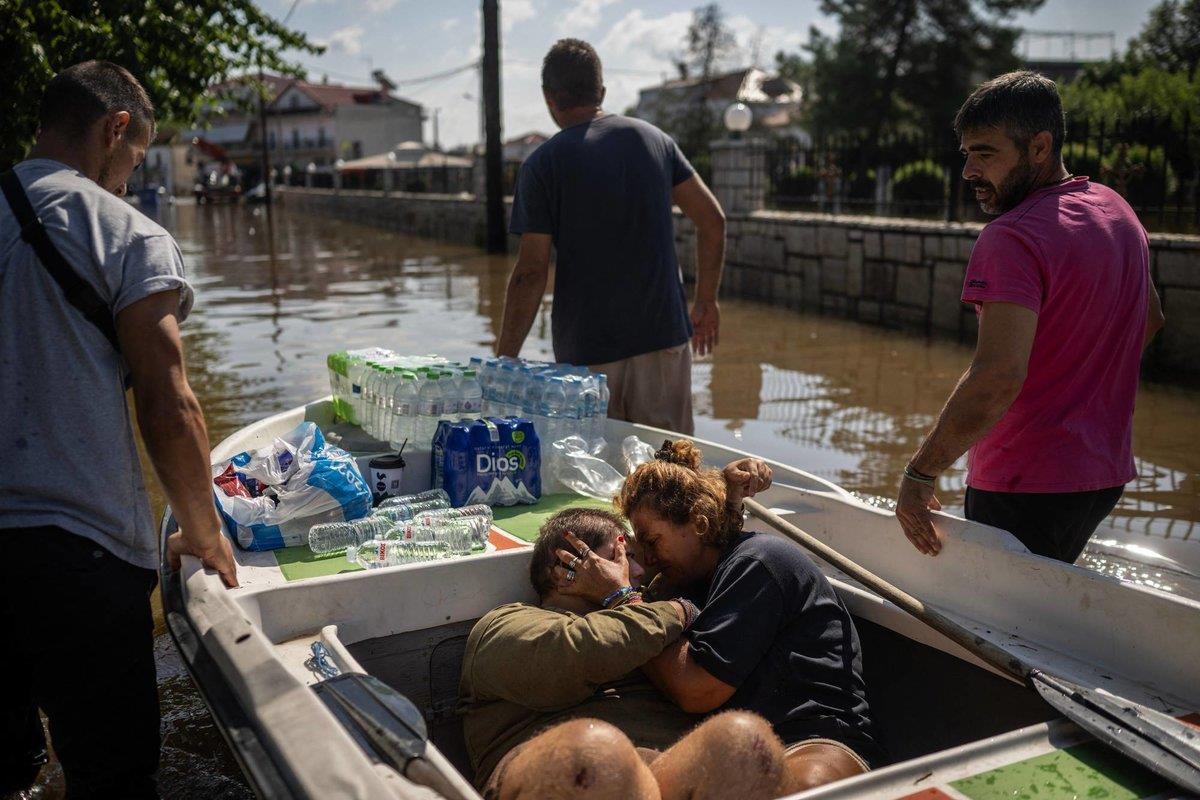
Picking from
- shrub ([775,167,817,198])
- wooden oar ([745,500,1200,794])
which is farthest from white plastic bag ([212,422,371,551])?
shrub ([775,167,817,198])

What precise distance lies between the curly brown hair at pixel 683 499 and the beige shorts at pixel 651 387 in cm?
196

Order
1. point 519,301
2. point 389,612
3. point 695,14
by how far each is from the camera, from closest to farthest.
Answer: point 389,612 < point 519,301 < point 695,14

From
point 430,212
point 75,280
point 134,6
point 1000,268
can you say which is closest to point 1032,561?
point 1000,268

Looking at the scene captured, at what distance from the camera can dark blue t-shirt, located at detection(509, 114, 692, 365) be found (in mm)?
4625

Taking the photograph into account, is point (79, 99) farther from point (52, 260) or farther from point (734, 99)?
point (734, 99)

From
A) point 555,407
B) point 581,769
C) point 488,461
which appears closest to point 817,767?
point 581,769

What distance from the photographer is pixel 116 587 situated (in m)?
2.41

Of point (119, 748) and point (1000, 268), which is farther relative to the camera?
point (1000, 268)

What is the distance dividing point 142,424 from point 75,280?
36cm

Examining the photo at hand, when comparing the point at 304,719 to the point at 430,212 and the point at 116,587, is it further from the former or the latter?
the point at 430,212

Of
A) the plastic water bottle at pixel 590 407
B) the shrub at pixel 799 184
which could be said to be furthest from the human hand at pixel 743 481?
the shrub at pixel 799 184

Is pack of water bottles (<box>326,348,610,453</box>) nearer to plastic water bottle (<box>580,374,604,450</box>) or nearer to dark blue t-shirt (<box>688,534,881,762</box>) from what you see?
plastic water bottle (<box>580,374,604,450</box>)

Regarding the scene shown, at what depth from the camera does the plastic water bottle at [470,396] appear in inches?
165

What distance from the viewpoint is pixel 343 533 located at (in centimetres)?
334
